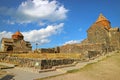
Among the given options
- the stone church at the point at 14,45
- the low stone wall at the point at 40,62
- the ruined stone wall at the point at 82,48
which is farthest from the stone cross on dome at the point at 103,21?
the low stone wall at the point at 40,62

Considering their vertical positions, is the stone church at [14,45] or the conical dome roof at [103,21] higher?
the conical dome roof at [103,21]

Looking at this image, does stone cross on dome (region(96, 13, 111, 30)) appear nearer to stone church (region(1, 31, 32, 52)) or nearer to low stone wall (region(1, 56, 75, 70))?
stone church (region(1, 31, 32, 52))

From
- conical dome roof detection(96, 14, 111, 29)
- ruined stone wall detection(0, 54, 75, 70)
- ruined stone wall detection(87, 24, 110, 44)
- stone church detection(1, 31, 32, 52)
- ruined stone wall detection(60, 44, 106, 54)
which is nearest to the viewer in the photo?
ruined stone wall detection(0, 54, 75, 70)

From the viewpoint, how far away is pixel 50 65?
15336 mm

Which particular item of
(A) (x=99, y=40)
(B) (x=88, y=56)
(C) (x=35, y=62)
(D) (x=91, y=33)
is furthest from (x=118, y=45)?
(C) (x=35, y=62)

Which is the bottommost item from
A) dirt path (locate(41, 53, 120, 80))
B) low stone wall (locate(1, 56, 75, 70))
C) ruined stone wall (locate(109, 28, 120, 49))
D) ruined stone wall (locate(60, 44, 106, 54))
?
dirt path (locate(41, 53, 120, 80))

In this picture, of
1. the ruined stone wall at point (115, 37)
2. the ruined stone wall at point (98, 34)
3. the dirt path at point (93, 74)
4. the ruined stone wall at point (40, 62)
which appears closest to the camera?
the dirt path at point (93, 74)

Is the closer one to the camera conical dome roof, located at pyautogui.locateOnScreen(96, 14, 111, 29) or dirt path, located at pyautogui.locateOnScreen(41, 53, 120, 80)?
dirt path, located at pyautogui.locateOnScreen(41, 53, 120, 80)

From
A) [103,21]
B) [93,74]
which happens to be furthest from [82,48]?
[93,74]

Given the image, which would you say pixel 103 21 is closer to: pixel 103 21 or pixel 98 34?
pixel 103 21

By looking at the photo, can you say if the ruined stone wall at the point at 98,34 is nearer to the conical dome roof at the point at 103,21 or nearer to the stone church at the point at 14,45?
the conical dome roof at the point at 103,21

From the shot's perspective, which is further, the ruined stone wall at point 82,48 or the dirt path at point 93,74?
the ruined stone wall at point 82,48

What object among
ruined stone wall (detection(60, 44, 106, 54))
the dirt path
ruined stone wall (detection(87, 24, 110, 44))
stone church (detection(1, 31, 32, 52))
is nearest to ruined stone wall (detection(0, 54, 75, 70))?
the dirt path

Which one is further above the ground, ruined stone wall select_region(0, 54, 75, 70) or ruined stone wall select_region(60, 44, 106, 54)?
ruined stone wall select_region(60, 44, 106, 54)
